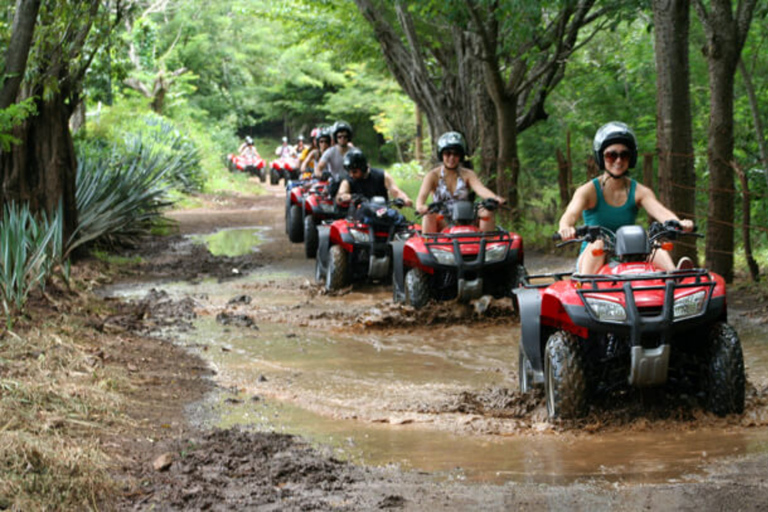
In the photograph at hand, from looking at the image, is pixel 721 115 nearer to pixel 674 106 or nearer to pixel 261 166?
pixel 674 106

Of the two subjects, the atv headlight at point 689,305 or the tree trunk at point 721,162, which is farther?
the tree trunk at point 721,162

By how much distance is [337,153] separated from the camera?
1714 cm

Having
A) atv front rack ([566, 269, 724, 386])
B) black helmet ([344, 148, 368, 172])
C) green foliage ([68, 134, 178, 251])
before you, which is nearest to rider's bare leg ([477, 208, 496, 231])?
black helmet ([344, 148, 368, 172])

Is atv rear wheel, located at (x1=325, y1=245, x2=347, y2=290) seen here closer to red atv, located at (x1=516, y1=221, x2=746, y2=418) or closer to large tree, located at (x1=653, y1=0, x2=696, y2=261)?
large tree, located at (x1=653, y1=0, x2=696, y2=261)

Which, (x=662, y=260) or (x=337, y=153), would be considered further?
(x=337, y=153)

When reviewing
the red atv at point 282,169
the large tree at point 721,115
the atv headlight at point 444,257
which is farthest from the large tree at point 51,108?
the red atv at point 282,169

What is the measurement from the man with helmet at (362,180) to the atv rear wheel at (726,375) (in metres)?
7.74

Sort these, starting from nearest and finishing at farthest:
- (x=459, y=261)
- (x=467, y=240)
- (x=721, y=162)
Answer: (x=459, y=261), (x=467, y=240), (x=721, y=162)

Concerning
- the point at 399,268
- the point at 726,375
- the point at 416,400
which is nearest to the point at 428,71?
the point at 399,268

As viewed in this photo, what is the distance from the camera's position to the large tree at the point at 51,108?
10.8 meters

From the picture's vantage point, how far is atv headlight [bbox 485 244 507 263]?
32.3ft

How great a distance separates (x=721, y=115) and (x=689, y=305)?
6077 mm

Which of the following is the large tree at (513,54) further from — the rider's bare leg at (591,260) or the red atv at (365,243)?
the rider's bare leg at (591,260)

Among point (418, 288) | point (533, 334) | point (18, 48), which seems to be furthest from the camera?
point (418, 288)
